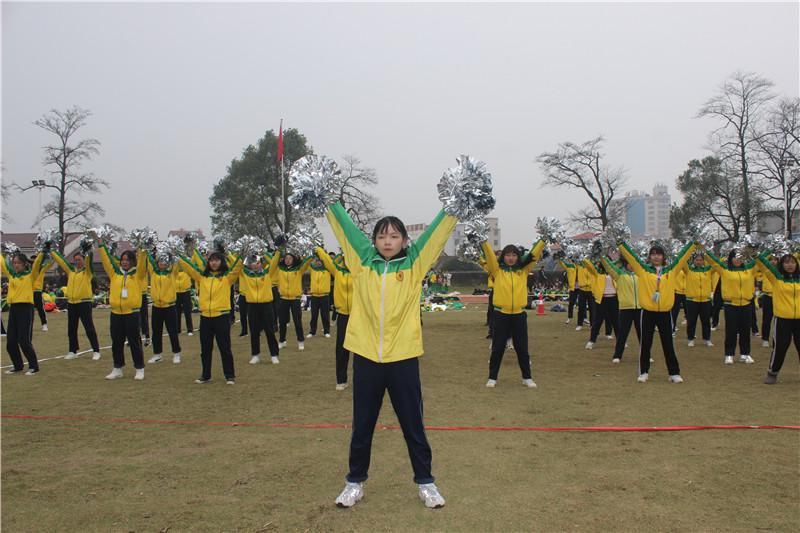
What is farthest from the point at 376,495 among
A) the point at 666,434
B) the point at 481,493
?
the point at 666,434

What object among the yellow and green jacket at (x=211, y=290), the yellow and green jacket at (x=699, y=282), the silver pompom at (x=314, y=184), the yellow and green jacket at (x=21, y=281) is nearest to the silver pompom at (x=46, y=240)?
the yellow and green jacket at (x=21, y=281)

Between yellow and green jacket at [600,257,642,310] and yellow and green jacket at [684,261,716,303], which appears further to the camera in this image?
yellow and green jacket at [684,261,716,303]

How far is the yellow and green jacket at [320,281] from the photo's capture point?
1406cm

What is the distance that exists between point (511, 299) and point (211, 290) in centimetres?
480

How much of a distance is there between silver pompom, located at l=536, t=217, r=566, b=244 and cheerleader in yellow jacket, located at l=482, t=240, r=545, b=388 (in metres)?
0.11

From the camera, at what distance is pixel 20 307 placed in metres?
10.2

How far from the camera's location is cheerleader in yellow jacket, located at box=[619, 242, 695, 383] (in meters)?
8.91

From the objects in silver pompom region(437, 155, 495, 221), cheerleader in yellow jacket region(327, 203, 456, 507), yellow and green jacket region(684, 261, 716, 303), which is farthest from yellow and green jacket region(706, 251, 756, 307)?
cheerleader in yellow jacket region(327, 203, 456, 507)

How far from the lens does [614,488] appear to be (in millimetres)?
4613

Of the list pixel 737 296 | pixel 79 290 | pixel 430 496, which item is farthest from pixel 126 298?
pixel 737 296

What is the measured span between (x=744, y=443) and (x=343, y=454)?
4.05 metres

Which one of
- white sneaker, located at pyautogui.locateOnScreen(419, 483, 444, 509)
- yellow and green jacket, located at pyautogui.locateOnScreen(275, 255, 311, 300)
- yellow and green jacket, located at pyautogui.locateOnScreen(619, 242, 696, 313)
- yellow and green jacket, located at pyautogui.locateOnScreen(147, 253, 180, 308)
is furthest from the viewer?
yellow and green jacket, located at pyautogui.locateOnScreen(275, 255, 311, 300)

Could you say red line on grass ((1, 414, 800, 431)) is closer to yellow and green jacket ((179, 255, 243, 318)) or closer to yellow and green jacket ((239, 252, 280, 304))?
yellow and green jacket ((179, 255, 243, 318))

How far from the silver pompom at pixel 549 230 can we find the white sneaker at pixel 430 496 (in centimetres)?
513
